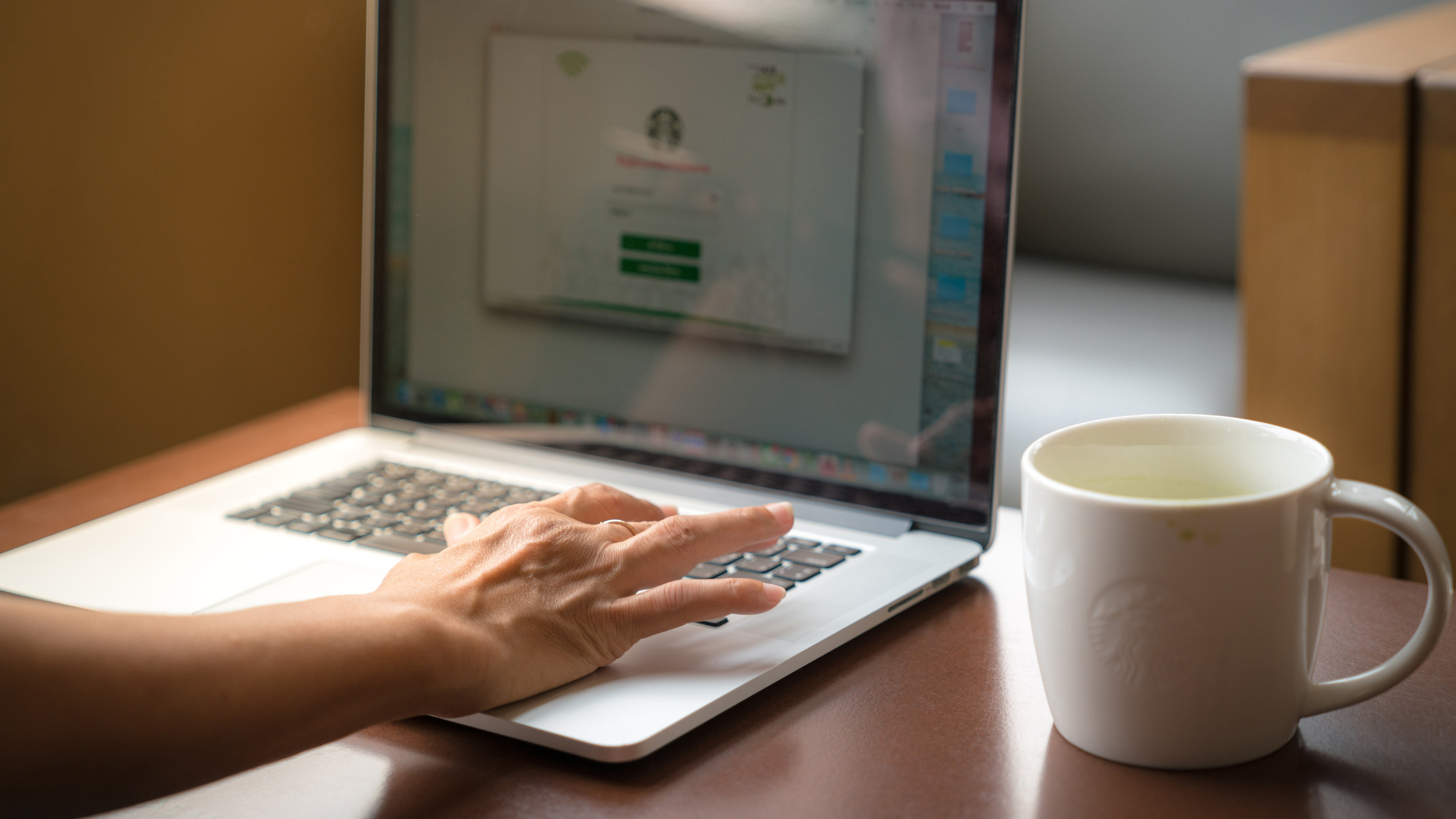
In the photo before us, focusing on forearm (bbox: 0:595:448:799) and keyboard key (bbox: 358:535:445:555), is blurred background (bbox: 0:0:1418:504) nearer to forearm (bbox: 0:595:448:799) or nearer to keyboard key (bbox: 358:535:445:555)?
keyboard key (bbox: 358:535:445:555)

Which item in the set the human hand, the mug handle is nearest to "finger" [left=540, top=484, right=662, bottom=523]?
the human hand

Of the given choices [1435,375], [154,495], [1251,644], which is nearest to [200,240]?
[154,495]

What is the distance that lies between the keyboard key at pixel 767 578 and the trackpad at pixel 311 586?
0.64 feet

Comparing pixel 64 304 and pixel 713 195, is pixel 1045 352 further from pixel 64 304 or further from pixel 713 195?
pixel 64 304

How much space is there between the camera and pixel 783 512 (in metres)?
0.58

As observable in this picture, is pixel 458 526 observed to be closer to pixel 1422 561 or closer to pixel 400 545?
pixel 400 545

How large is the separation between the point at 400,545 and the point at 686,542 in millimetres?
207

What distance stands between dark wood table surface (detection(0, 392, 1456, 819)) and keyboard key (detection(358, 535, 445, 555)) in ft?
0.57

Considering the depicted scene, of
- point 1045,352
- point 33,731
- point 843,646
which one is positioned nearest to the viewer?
point 33,731

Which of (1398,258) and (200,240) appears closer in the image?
(1398,258)

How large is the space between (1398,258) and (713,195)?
0.81 m

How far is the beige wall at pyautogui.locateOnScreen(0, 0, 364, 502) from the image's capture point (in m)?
1.18

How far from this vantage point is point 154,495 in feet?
2.64

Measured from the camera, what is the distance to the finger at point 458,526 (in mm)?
603
